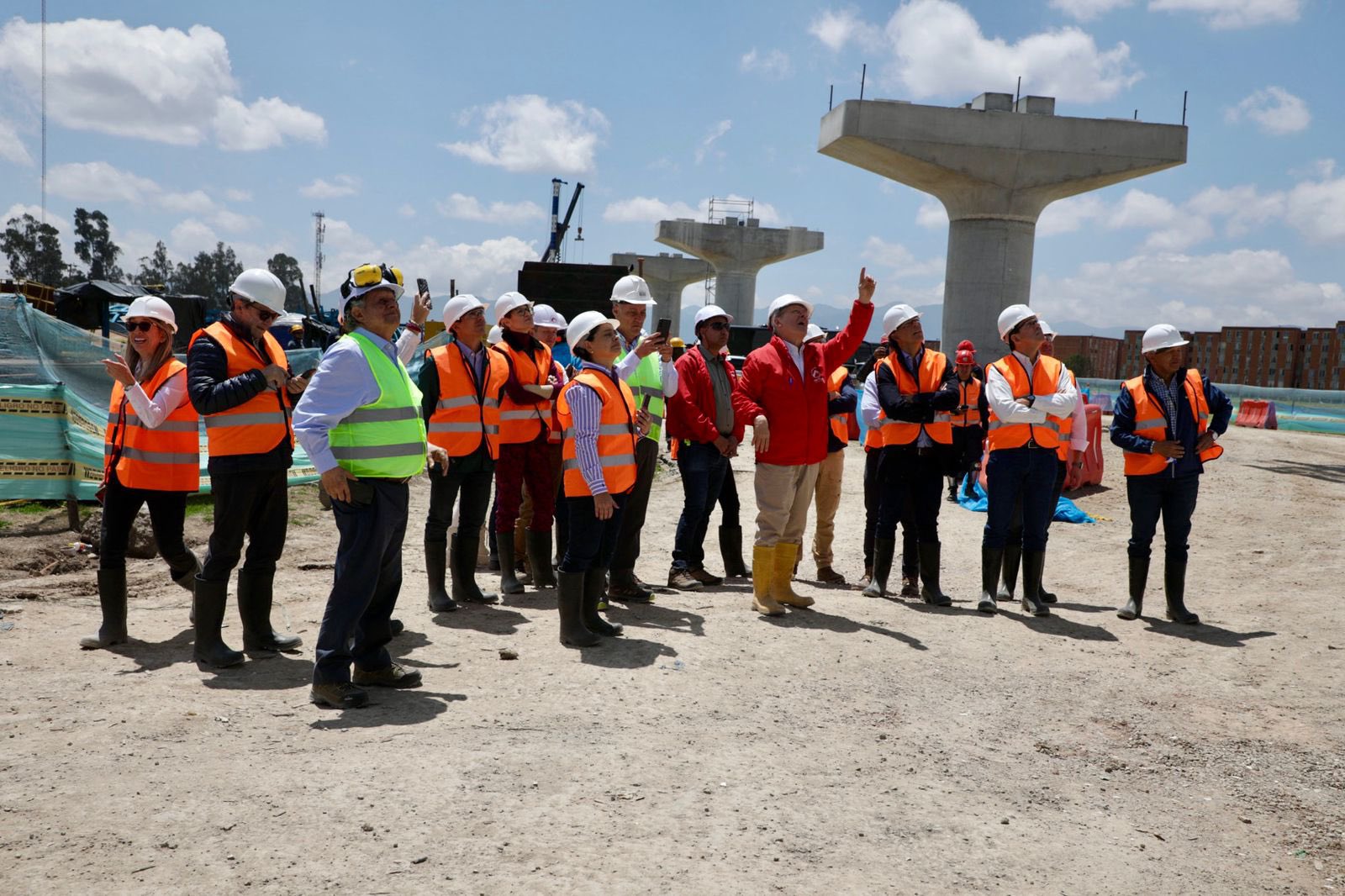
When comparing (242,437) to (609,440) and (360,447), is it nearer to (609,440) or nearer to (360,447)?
(360,447)

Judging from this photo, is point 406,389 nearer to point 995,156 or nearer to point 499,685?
point 499,685

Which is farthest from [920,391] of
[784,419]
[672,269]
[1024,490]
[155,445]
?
[672,269]

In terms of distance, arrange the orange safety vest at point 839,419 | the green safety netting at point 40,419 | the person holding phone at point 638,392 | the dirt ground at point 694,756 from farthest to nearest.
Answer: the green safety netting at point 40,419
the orange safety vest at point 839,419
the person holding phone at point 638,392
the dirt ground at point 694,756

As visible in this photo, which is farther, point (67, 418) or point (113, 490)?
point (67, 418)

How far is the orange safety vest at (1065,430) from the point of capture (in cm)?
686

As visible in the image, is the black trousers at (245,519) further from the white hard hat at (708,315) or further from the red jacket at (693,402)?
the white hard hat at (708,315)

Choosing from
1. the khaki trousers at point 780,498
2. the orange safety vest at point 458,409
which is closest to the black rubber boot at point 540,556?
the orange safety vest at point 458,409

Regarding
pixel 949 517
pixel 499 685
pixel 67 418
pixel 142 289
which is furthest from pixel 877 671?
pixel 142 289

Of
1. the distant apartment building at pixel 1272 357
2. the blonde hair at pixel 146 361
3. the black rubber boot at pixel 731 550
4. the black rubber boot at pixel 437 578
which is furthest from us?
the distant apartment building at pixel 1272 357

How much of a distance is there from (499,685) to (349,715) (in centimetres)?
74

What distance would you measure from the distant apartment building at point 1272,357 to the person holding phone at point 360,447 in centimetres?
4104

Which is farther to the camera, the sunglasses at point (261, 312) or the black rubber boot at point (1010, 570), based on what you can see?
the black rubber boot at point (1010, 570)

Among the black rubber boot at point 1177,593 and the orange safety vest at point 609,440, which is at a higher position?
the orange safety vest at point 609,440

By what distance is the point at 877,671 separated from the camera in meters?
5.34
